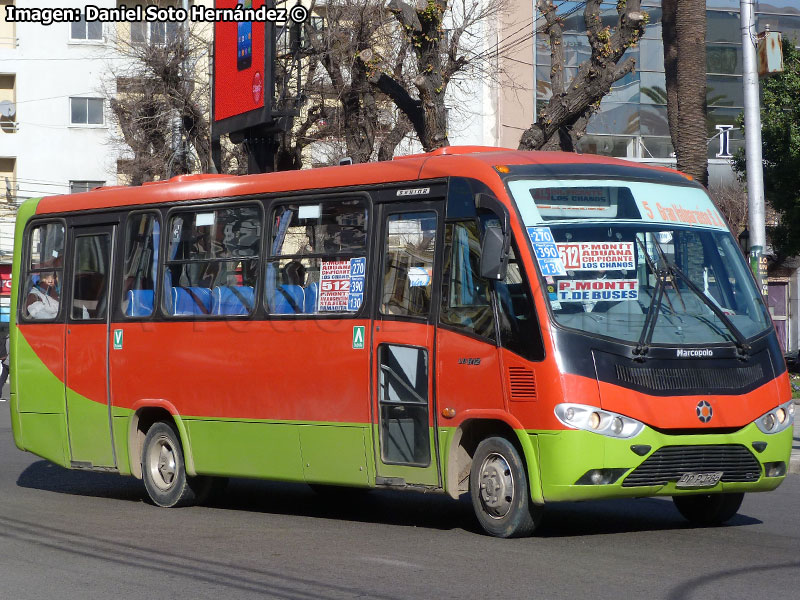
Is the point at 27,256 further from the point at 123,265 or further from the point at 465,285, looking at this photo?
the point at 465,285

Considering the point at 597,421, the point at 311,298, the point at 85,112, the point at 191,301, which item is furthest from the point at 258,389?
the point at 85,112

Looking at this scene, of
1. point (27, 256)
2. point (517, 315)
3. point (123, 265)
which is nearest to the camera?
point (517, 315)

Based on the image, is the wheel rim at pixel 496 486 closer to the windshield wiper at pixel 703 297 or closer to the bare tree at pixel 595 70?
the windshield wiper at pixel 703 297

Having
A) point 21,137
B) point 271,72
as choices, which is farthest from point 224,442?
point 21,137

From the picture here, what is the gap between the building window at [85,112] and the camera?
167 ft

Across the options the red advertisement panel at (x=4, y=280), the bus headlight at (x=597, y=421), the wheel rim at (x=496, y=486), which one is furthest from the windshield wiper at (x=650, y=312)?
the red advertisement panel at (x=4, y=280)

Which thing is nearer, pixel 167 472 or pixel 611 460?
pixel 611 460

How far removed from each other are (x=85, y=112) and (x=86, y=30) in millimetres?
3197

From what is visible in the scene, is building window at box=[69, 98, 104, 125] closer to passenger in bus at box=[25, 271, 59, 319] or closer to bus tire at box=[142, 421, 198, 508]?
passenger in bus at box=[25, 271, 59, 319]

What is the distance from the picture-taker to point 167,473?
12.7 meters

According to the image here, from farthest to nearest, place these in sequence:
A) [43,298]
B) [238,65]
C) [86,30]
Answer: [86,30] < [238,65] < [43,298]

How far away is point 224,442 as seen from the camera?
11.9 meters

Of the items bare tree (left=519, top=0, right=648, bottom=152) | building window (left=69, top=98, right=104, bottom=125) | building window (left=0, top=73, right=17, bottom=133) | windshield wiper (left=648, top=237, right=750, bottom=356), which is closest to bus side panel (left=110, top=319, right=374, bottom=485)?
windshield wiper (left=648, top=237, right=750, bottom=356)

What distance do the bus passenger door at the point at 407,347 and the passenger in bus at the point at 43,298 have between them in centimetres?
460
